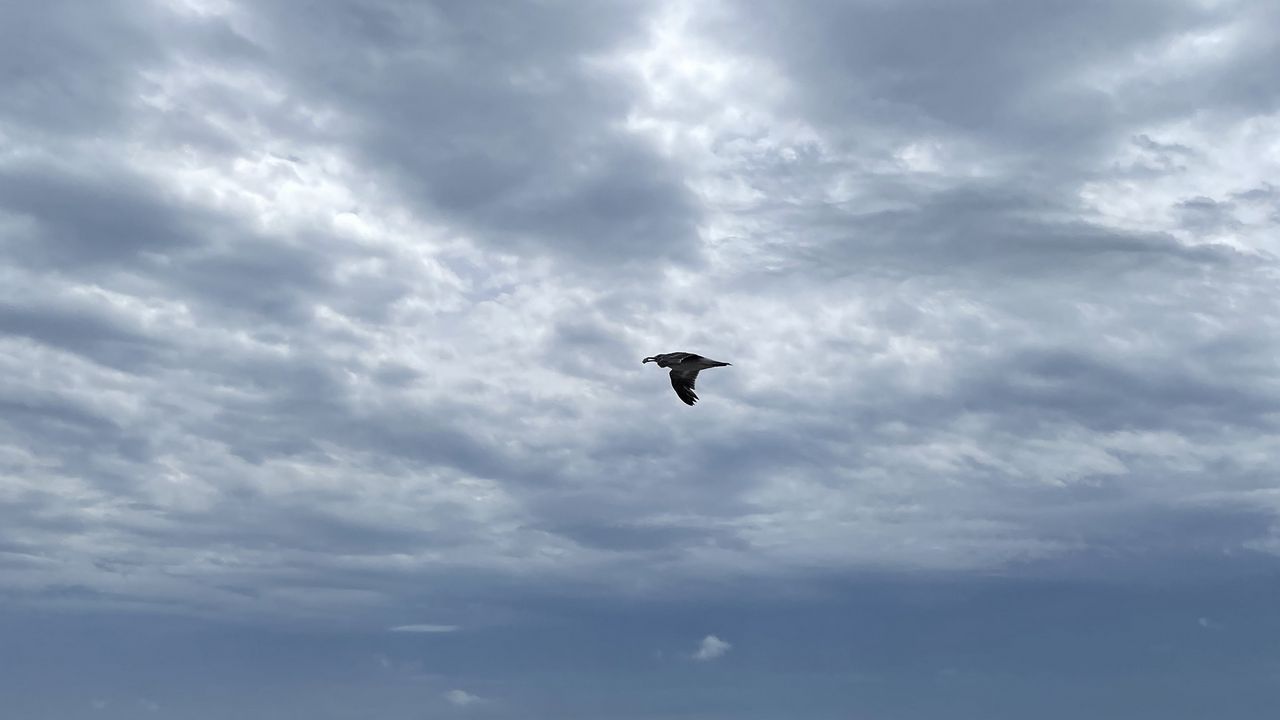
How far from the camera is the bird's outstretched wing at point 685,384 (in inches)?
5325

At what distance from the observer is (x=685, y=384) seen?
446 feet

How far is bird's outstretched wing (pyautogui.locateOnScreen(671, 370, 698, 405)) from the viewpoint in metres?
A: 135

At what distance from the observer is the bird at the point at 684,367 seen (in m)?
132

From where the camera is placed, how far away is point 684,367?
134625 mm

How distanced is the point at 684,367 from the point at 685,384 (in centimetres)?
199

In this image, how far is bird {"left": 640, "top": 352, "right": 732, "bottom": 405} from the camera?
13238 cm

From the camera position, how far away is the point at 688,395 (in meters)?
136
